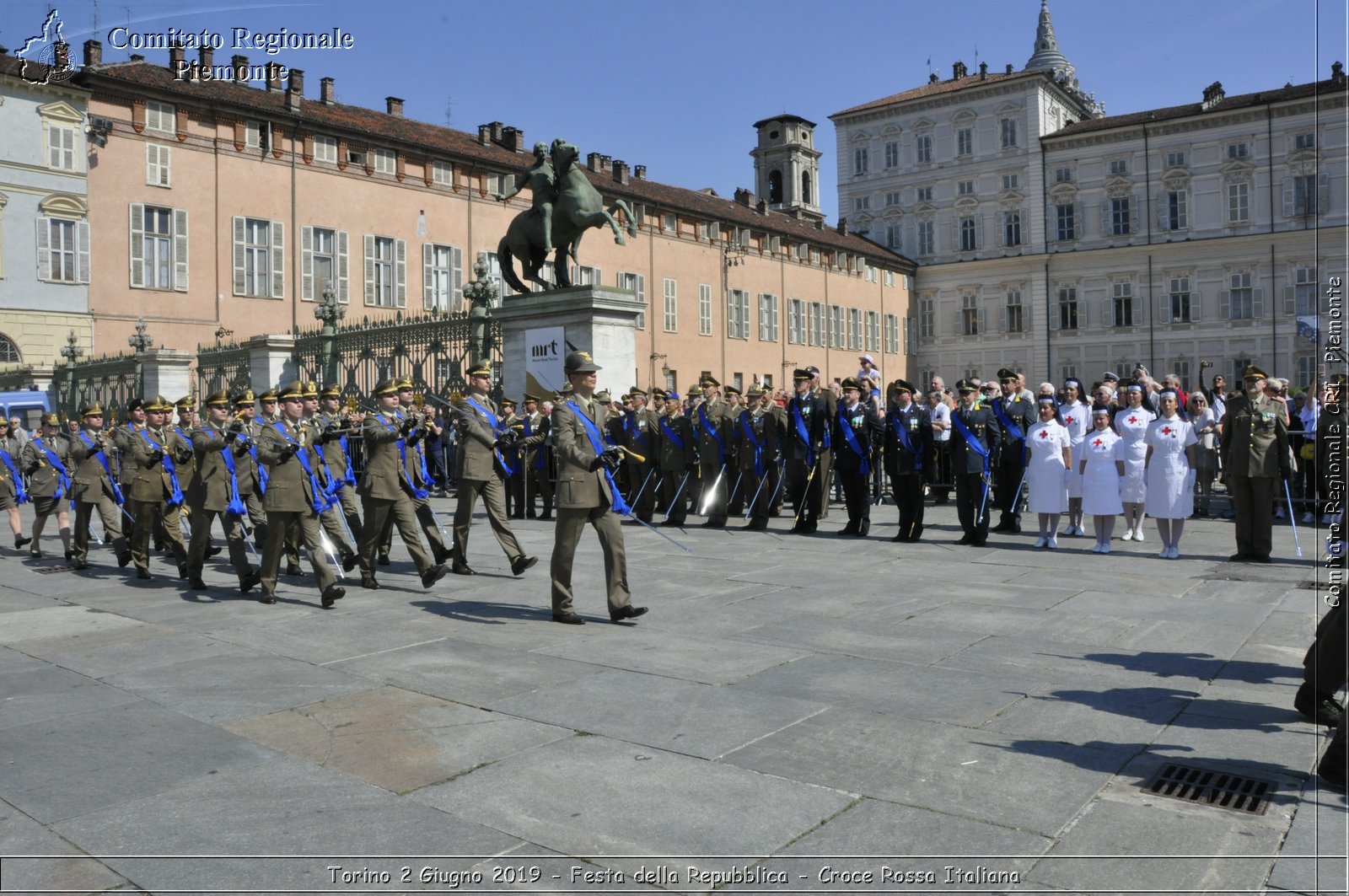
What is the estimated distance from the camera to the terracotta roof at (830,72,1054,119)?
192 ft

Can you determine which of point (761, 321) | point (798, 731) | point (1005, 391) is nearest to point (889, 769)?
point (798, 731)

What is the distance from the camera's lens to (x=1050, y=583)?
9.39 m

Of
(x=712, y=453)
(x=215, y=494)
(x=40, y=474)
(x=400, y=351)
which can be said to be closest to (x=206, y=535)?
(x=215, y=494)

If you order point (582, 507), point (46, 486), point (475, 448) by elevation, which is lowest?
point (582, 507)

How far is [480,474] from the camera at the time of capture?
10203mm

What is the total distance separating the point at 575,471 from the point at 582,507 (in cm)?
28

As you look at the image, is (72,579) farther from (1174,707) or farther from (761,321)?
(761,321)

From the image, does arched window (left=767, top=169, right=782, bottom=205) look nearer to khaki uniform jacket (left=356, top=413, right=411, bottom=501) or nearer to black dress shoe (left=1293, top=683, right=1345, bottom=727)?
khaki uniform jacket (left=356, top=413, right=411, bottom=501)

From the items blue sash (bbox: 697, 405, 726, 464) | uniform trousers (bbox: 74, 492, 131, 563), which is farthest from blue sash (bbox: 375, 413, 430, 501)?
blue sash (bbox: 697, 405, 726, 464)

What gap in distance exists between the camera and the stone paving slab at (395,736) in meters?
4.79

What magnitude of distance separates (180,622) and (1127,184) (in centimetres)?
5792

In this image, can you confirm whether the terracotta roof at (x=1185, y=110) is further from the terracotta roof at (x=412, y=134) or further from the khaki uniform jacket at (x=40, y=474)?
the khaki uniform jacket at (x=40, y=474)

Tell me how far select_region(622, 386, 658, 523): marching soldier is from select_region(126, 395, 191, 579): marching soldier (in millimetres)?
6164

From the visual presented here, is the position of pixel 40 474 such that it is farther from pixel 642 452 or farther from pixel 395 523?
pixel 642 452
